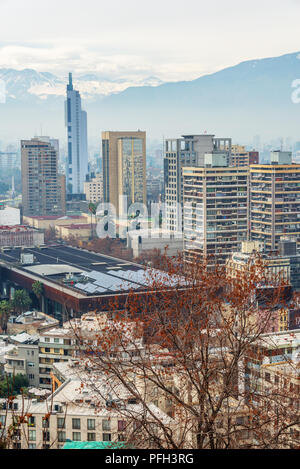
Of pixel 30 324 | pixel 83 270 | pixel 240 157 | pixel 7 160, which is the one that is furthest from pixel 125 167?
pixel 7 160

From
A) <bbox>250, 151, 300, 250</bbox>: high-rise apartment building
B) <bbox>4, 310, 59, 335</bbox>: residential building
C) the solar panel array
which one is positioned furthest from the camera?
<bbox>250, 151, 300, 250</bbox>: high-rise apartment building

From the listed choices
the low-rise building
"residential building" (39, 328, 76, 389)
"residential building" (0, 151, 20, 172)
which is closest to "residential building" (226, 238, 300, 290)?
"residential building" (39, 328, 76, 389)

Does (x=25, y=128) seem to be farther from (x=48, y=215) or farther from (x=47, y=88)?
(x=48, y=215)

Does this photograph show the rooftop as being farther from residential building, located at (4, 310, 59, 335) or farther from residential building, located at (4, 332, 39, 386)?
residential building, located at (4, 332, 39, 386)

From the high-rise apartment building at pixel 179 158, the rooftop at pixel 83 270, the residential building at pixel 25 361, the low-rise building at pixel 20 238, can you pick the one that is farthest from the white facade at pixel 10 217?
the residential building at pixel 25 361

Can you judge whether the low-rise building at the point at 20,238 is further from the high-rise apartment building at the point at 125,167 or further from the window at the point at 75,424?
the window at the point at 75,424

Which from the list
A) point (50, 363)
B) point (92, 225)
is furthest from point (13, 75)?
point (50, 363)

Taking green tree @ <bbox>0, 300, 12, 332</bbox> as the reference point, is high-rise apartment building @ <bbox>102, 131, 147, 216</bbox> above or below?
above
